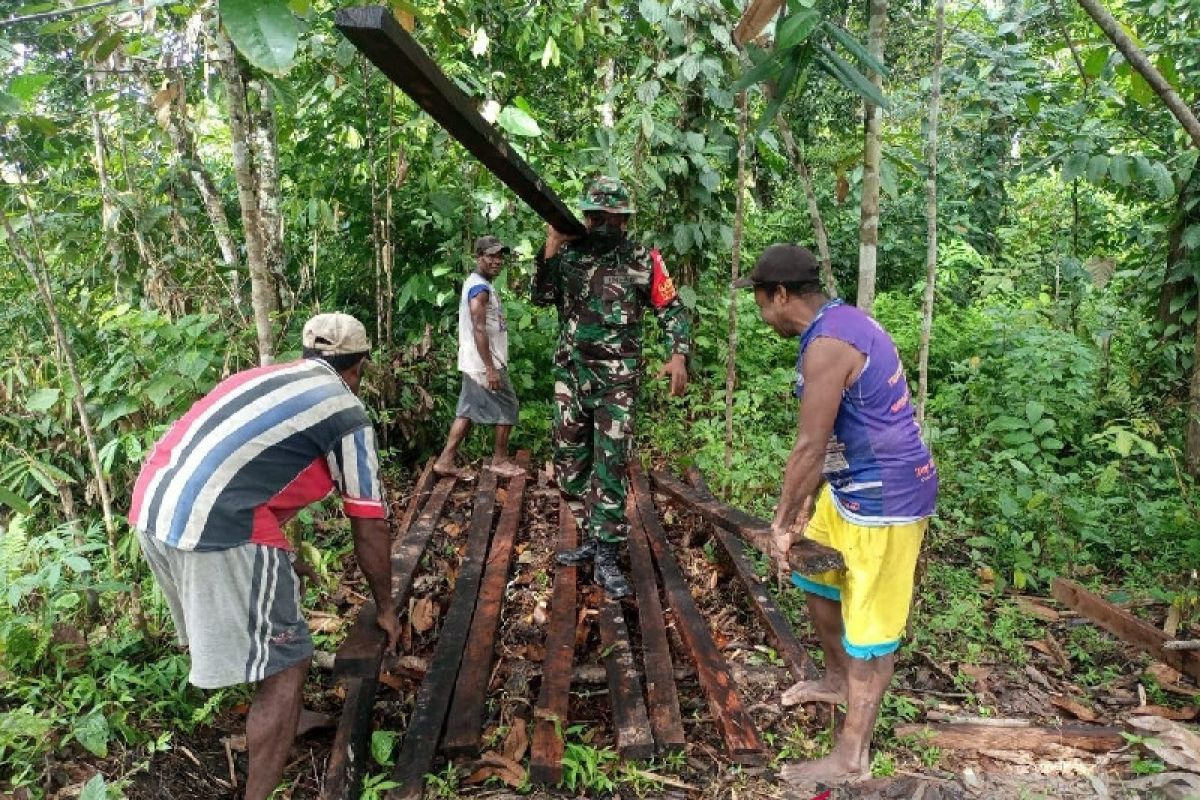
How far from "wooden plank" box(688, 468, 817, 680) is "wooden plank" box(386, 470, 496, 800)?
1.35 meters

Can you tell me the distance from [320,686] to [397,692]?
339 mm

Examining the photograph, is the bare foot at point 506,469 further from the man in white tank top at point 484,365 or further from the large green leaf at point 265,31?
the large green leaf at point 265,31

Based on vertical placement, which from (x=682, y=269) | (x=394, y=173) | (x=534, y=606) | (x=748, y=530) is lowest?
(x=534, y=606)

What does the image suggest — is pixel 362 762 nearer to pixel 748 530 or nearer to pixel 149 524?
pixel 149 524

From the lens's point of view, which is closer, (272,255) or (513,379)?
(272,255)

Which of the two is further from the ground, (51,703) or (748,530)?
(748,530)

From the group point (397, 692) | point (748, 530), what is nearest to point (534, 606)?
point (397, 692)

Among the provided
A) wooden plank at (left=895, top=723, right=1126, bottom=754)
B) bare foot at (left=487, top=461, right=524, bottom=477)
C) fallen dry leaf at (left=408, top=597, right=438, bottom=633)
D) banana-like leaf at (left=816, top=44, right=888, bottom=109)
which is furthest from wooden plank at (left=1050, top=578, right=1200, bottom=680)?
bare foot at (left=487, top=461, right=524, bottom=477)

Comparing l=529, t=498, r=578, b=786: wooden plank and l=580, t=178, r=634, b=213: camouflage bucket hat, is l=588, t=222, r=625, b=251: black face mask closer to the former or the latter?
l=580, t=178, r=634, b=213: camouflage bucket hat

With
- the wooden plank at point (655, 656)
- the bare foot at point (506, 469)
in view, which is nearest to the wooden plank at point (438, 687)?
the wooden plank at point (655, 656)

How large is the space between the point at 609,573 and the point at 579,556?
306mm

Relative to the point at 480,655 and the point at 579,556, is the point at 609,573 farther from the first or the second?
the point at 480,655

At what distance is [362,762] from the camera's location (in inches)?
103

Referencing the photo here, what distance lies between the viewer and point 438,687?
2930 millimetres
